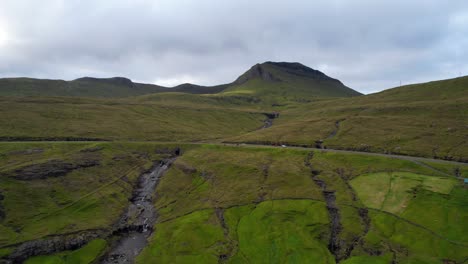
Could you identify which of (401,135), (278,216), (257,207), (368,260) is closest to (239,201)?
(257,207)

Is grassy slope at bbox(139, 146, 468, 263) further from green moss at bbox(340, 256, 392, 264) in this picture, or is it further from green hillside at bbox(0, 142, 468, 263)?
green hillside at bbox(0, 142, 468, 263)

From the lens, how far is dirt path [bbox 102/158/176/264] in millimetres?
83875

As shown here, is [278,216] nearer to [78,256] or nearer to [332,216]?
[332,216]

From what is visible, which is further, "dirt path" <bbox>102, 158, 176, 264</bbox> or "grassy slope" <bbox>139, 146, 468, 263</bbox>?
"dirt path" <bbox>102, 158, 176, 264</bbox>

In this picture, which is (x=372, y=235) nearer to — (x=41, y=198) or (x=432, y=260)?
(x=432, y=260)

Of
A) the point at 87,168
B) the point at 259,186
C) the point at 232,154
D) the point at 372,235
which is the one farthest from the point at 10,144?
the point at 372,235

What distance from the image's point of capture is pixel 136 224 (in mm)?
99812

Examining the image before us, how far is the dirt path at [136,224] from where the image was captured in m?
83.9

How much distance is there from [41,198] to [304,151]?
10834cm

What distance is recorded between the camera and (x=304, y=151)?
141500 millimetres

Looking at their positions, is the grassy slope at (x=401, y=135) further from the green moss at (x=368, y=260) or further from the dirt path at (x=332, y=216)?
the green moss at (x=368, y=260)

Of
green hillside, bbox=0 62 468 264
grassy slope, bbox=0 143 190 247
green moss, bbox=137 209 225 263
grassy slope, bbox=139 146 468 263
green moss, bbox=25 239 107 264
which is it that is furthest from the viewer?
grassy slope, bbox=0 143 190 247

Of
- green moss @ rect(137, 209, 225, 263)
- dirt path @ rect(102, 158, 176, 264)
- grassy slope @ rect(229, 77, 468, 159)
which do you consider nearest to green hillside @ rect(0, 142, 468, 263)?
green moss @ rect(137, 209, 225, 263)

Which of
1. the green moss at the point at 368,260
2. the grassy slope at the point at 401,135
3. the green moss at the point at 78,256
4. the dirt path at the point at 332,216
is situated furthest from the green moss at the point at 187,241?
the grassy slope at the point at 401,135
